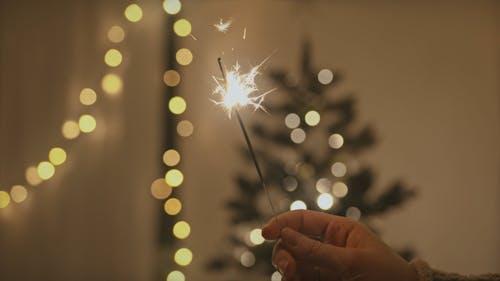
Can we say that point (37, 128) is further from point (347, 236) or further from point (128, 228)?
point (347, 236)

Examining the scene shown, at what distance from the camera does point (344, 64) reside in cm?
230

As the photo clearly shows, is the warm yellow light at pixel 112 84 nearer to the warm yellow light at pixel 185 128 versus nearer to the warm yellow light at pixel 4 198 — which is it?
the warm yellow light at pixel 185 128

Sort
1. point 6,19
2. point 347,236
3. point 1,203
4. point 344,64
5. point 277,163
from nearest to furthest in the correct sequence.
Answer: point 347,236
point 277,163
point 1,203
point 6,19
point 344,64

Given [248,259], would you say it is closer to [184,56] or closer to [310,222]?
[310,222]

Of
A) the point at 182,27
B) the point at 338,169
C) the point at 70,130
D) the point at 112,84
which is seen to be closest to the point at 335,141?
the point at 338,169

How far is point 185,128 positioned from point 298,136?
0.76 metres

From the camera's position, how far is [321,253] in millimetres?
783

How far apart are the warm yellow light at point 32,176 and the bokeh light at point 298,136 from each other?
1.28 m

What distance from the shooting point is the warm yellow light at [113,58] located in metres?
2.19

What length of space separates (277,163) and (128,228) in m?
0.95

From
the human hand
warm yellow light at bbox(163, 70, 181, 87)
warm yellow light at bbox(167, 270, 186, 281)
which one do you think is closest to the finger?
the human hand

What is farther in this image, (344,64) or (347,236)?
(344,64)

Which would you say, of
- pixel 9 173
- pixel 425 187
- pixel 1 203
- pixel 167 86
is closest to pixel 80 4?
pixel 167 86

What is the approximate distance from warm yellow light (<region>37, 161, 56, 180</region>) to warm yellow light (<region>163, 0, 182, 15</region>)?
0.98 m
